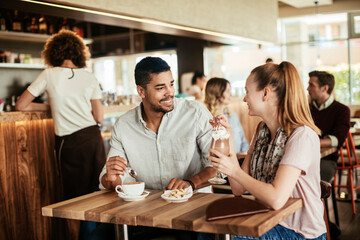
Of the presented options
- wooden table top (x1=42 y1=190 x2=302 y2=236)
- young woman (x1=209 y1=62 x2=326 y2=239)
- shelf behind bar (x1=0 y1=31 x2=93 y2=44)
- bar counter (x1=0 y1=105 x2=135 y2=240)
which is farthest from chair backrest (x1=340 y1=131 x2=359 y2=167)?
shelf behind bar (x1=0 y1=31 x2=93 y2=44)

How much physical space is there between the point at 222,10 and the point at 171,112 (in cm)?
386

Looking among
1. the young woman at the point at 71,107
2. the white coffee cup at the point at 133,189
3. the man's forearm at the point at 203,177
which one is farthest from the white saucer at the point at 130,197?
the young woman at the point at 71,107

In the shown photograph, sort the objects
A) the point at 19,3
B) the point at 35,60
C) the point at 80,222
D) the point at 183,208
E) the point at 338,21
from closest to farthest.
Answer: the point at 183,208 < the point at 19,3 < the point at 80,222 < the point at 35,60 < the point at 338,21

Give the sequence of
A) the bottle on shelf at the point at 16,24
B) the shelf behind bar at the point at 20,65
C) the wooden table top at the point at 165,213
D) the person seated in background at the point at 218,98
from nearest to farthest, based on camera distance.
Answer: the wooden table top at the point at 165,213 < the person seated in background at the point at 218,98 < the shelf behind bar at the point at 20,65 < the bottle on shelf at the point at 16,24

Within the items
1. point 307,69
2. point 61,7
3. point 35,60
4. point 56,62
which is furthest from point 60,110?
point 307,69

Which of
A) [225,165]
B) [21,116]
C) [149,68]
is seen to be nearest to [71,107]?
[21,116]

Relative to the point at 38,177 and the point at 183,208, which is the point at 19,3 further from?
the point at 183,208

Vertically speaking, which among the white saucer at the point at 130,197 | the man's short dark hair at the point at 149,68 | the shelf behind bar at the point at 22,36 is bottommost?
the white saucer at the point at 130,197

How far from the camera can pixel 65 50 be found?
3736 mm

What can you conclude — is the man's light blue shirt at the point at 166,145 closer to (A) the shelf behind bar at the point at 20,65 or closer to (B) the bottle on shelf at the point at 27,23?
(A) the shelf behind bar at the point at 20,65

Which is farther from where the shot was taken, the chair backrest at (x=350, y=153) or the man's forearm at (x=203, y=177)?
the chair backrest at (x=350, y=153)

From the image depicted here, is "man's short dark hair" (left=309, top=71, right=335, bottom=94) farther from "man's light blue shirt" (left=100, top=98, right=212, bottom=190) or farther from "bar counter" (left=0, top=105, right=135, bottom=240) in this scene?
"bar counter" (left=0, top=105, right=135, bottom=240)

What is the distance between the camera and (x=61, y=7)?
3797mm

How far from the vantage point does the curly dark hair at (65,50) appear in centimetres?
374
